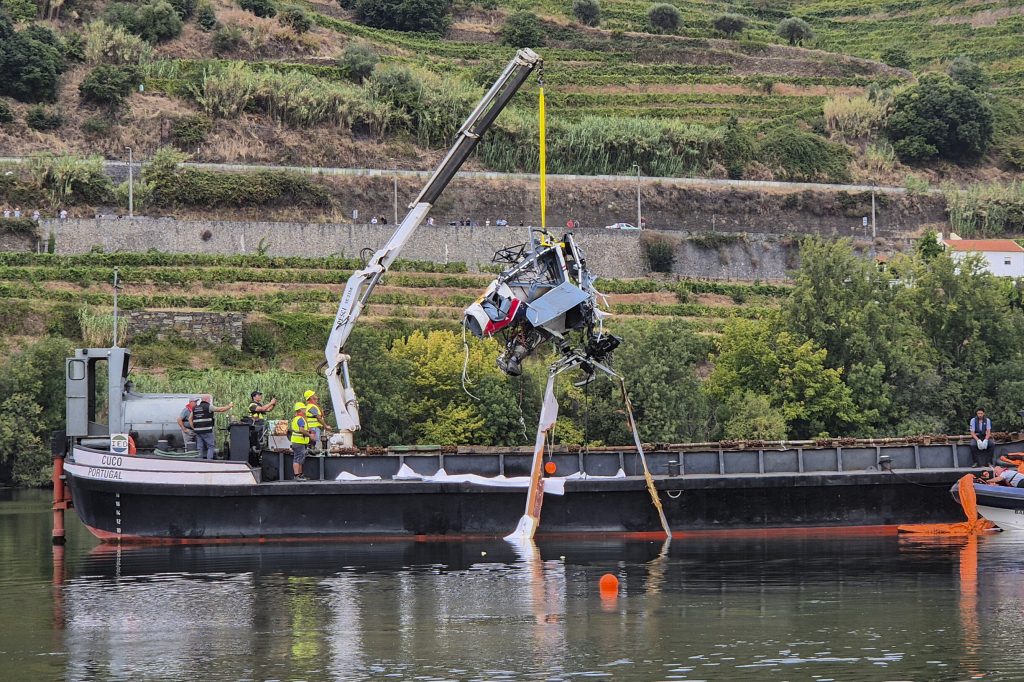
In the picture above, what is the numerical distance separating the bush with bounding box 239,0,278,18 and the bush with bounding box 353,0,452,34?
41.4 ft

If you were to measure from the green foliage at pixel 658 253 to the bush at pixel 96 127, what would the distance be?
29.8 metres

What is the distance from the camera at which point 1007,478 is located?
32969mm

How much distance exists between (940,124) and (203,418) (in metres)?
77.2

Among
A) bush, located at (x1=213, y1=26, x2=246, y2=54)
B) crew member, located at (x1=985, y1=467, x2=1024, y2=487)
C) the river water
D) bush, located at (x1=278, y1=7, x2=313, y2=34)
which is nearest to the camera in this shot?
the river water

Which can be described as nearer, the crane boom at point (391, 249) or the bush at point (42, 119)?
the crane boom at point (391, 249)

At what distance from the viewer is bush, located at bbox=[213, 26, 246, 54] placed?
9919 cm

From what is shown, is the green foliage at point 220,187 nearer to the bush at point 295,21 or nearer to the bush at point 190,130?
the bush at point 190,130

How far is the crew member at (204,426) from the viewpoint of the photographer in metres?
34.2

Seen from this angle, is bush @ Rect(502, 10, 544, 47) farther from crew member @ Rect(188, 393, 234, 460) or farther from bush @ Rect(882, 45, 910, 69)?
crew member @ Rect(188, 393, 234, 460)

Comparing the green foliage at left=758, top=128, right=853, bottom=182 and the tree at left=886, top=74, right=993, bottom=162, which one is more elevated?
the tree at left=886, top=74, right=993, bottom=162

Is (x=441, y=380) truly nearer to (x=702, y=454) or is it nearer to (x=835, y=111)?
(x=702, y=454)

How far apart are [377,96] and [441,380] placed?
157 ft

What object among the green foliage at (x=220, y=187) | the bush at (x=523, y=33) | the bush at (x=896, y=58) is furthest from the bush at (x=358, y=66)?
the bush at (x=896, y=58)

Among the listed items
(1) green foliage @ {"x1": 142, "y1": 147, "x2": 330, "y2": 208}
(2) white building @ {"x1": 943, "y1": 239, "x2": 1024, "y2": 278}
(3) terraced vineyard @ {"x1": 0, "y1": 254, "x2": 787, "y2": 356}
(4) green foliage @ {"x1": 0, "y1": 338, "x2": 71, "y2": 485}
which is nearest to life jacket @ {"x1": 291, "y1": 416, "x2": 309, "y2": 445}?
(4) green foliage @ {"x1": 0, "y1": 338, "x2": 71, "y2": 485}
